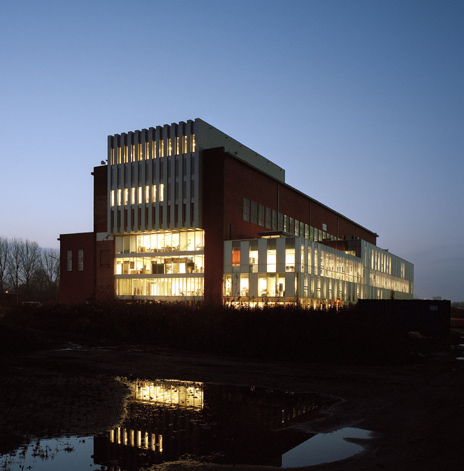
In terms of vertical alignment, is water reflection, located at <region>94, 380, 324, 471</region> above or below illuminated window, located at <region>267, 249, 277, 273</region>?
below

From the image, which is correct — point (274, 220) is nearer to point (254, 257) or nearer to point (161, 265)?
point (254, 257)

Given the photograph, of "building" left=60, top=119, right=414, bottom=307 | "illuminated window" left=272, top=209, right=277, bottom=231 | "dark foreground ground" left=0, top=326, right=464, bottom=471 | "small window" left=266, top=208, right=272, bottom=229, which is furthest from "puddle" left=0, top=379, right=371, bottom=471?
"illuminated window" left=272, top=209, right=277, bottom=231

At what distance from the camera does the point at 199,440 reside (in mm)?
8594

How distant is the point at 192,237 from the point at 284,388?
4654cm

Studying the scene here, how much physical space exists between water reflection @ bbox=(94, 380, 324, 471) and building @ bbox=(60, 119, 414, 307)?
1603 inches

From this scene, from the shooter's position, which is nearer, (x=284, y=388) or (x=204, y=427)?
(x=204, y=427)

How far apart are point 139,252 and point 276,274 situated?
18.5 meters

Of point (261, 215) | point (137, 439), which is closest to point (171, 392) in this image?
point (137, 439)

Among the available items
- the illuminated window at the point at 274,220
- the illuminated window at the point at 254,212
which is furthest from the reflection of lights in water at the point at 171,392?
the illuminated window at the point at 274,220

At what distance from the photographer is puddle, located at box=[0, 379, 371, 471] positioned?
25.0 feet

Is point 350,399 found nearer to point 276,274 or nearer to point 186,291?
point 276,274

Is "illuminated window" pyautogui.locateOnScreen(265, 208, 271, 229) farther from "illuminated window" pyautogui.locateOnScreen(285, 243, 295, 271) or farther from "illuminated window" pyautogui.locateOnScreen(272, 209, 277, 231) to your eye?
"illuminated window" pyautogui.locateOnScreen(285, 243, 295, 271)

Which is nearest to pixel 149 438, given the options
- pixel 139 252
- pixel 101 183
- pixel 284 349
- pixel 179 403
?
pixel 179 403

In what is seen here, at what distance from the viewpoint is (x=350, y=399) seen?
12844 millimetres
